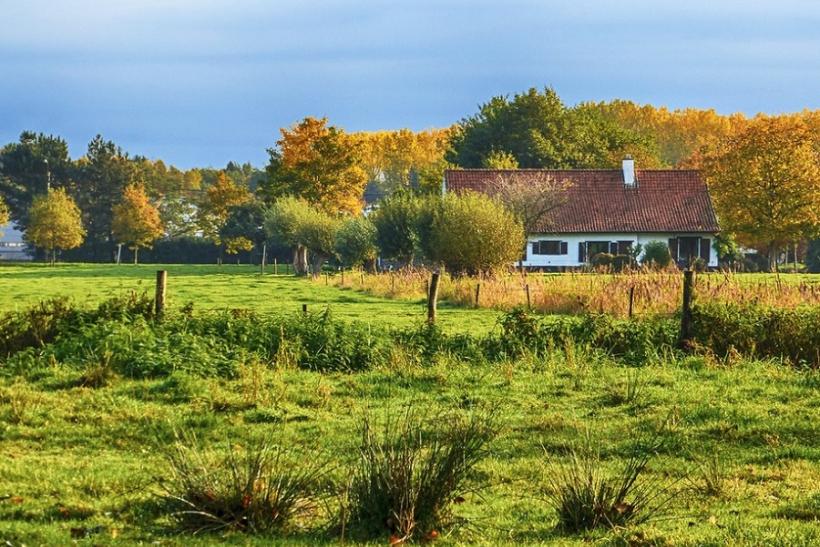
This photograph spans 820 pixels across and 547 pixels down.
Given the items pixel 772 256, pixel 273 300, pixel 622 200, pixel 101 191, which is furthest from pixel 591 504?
A: pixel 101 191

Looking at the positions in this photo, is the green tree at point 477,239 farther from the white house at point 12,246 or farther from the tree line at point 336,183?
the white house at point 12,246

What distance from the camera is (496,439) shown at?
11.5 metres

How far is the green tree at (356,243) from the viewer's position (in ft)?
190

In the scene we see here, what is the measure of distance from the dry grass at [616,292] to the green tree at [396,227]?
16.1 metres

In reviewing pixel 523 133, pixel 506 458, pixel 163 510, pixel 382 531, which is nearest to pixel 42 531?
pixel 163 510

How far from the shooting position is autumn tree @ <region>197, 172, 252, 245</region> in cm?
9125

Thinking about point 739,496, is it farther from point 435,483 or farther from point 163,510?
point 163,510

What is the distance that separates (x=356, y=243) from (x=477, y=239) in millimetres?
19766

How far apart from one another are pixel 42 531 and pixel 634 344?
40.2 feet

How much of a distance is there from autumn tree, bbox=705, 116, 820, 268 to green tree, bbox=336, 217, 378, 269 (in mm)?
26484

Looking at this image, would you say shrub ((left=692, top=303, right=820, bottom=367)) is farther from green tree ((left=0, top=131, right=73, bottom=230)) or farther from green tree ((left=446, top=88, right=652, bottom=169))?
green tree ((left=0, top=131, right=73, bottom=230))

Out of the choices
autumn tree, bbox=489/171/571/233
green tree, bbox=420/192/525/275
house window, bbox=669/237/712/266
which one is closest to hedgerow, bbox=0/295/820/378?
green tree, bbox=420/192/525/275

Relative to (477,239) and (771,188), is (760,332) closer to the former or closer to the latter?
(477,239)

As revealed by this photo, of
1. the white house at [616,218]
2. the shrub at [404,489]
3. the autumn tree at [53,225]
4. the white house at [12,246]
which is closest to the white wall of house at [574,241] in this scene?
the white house at [616,218]
